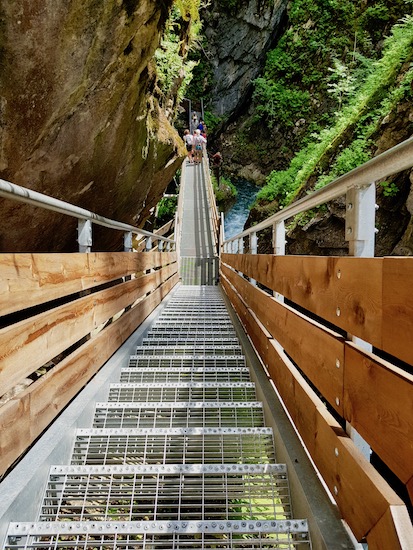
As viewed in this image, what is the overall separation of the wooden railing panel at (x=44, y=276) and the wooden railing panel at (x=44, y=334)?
0.07 metres

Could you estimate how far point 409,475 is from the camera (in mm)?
805

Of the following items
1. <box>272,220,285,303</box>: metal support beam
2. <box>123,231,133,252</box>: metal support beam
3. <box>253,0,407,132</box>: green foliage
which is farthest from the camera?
<box>253,0,407,132</box>: green foliage

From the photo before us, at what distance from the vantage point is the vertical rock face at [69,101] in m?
2.92

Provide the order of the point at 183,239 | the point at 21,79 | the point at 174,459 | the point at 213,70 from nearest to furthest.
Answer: the point at 174,459 < the point at 21,79 < the point at 183,239 < the point at 213,70

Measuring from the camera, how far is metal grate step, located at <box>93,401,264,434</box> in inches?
83.8

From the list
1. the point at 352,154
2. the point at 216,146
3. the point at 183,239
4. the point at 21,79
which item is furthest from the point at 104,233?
the point at 216,146

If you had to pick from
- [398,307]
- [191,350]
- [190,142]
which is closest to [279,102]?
[190,142]

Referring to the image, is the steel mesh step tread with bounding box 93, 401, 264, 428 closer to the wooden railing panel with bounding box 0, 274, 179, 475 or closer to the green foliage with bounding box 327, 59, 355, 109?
the wooden railing panel with bounding box 0, 274, 179, 475

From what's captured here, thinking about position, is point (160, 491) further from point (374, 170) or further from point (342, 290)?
point (374, 170)

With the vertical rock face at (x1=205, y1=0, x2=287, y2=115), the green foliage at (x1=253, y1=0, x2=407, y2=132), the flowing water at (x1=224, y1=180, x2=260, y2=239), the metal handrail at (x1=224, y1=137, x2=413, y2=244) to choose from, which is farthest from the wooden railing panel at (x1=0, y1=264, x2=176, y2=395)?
the vertical rock face at (x1=205, y1=0, x2=287, y2=115)

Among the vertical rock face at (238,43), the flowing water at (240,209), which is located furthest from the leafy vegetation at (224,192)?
the vertical rock face at (238,43)

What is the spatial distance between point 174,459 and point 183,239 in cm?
1225

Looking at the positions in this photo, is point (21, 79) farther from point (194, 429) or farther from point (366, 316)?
point (366, 316)

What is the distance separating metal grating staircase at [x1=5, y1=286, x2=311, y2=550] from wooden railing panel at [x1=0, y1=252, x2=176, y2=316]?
0.70 meters
